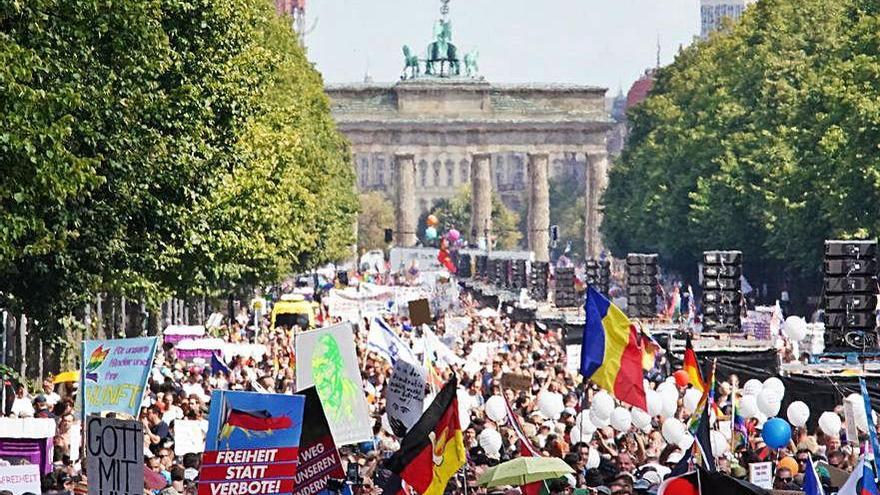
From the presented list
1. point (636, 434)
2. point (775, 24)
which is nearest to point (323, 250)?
point (775, 24)

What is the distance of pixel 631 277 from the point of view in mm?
65938

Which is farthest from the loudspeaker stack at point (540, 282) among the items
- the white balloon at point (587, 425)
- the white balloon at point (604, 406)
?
the white balloon at point (604, 406)

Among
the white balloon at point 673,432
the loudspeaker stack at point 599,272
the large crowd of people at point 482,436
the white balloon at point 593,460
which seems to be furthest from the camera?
the loudspeaker stack at point 599,272

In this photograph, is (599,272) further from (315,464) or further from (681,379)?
(315,464)

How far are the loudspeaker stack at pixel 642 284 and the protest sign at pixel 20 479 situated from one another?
1724 inches

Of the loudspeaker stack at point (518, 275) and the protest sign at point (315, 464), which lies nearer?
the protest sign at point (315, 464)

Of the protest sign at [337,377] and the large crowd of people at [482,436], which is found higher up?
the protest sign at [337,377]

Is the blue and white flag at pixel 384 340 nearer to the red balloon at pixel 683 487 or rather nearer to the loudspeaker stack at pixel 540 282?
the red balloon at pixel 683 487

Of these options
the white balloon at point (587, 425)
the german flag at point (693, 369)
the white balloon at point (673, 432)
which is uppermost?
the german flag at point (693, 369)

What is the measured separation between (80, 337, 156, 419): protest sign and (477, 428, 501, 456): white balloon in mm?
3847

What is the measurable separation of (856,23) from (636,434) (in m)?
43.8

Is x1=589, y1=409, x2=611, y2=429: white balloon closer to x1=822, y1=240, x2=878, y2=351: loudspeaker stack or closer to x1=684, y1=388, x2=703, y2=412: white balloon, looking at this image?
x1=684, y1=388, x2=703, y2=412: white balloon

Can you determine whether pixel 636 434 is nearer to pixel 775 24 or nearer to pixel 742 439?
pixel 742 439

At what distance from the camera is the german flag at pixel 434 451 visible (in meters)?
21.0
